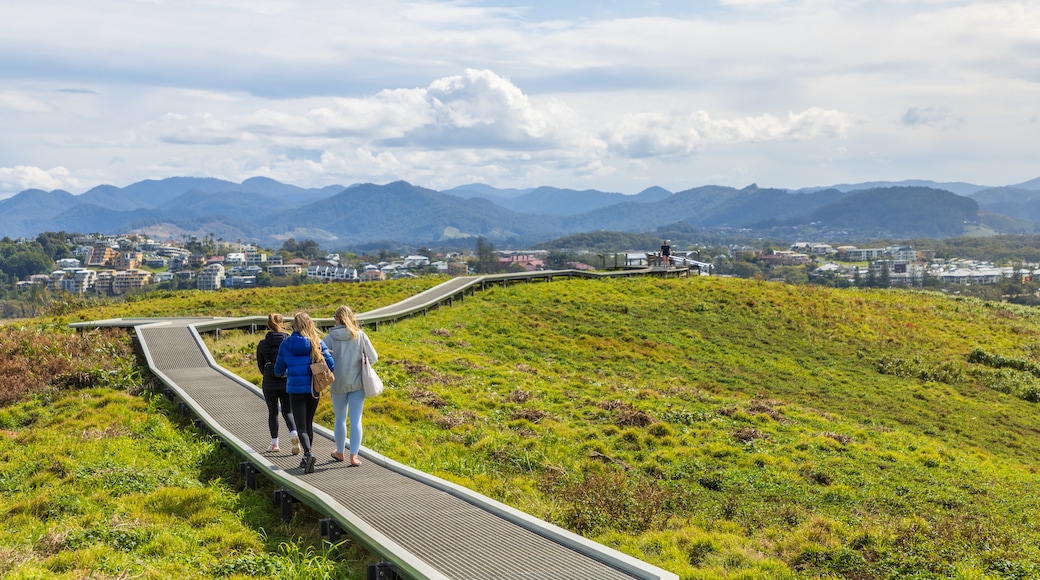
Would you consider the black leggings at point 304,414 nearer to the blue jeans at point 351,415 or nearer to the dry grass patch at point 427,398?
the blue jeans at point 351,415

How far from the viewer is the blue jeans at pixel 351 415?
35.0ft

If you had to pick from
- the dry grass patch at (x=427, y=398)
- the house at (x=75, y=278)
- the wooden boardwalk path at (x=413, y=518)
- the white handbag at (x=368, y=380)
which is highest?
the white handbag at (x=368, y=380)

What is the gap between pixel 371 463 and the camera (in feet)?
36.3

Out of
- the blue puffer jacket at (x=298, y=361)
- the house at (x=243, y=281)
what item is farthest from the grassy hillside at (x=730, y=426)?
the house at (x=243, y=281)

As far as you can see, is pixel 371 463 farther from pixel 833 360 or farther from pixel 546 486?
pixel 833 360

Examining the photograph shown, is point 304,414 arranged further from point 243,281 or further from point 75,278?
point 75,278

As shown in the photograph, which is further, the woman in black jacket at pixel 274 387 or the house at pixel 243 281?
the house at pixel 243 281

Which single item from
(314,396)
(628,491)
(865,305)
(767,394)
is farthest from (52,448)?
(865,305)

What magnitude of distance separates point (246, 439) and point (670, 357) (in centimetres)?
1759

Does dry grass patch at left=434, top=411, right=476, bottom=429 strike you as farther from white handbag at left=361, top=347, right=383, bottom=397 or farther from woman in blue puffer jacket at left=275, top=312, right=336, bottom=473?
white handbag at left=361, top=347, right=383, bottom=397

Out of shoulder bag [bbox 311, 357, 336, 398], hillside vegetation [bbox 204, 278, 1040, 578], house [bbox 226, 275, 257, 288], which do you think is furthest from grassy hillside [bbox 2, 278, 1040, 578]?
house [bbox 226, 275, 257, 288]

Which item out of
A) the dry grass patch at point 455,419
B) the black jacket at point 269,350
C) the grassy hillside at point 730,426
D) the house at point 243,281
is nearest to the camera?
the grassy hillside at point 730,426

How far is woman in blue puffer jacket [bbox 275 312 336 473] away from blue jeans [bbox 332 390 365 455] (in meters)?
0.41

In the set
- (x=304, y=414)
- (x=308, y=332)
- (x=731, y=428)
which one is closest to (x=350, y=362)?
(x=308, y=332)
